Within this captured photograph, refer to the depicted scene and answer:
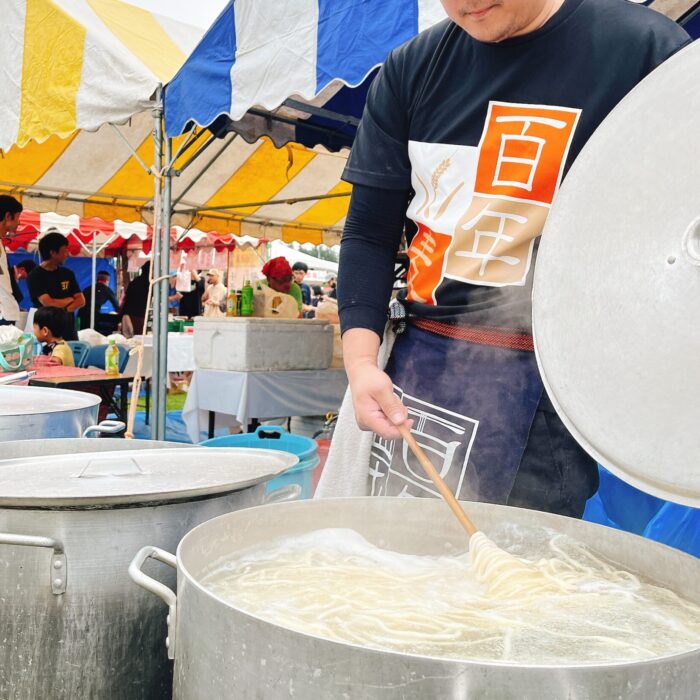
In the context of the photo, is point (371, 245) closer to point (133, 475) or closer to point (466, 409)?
point (466, 409)

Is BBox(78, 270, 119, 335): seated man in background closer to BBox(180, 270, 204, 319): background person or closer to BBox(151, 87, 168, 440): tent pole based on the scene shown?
BBox(180, 270, 204, 319): background person

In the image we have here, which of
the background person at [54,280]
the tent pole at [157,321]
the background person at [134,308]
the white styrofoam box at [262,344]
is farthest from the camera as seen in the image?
the background person at [134,308]

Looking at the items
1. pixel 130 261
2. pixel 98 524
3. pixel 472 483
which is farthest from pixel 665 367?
pixel 130 261

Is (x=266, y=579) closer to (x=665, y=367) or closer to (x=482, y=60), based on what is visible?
(x=665, y=367)

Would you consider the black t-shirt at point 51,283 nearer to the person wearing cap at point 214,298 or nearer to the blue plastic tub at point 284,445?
the person wearing cap at point 214,298

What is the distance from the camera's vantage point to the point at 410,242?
1.56 meters

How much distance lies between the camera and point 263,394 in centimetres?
506

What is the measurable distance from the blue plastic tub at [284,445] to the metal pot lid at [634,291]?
1.25 m

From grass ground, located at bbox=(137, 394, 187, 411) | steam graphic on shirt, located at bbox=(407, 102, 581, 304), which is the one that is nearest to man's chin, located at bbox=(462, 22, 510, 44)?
steam graphic on shirt, located at bbox=(407, 102, 581, 304)

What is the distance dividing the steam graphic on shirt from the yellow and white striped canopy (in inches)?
133

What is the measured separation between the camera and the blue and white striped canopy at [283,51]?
2943 mm

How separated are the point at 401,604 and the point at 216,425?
5330mm

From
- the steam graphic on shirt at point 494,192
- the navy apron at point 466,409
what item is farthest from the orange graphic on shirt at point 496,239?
the navy apron at point 466,409

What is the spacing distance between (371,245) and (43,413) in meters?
0.86
